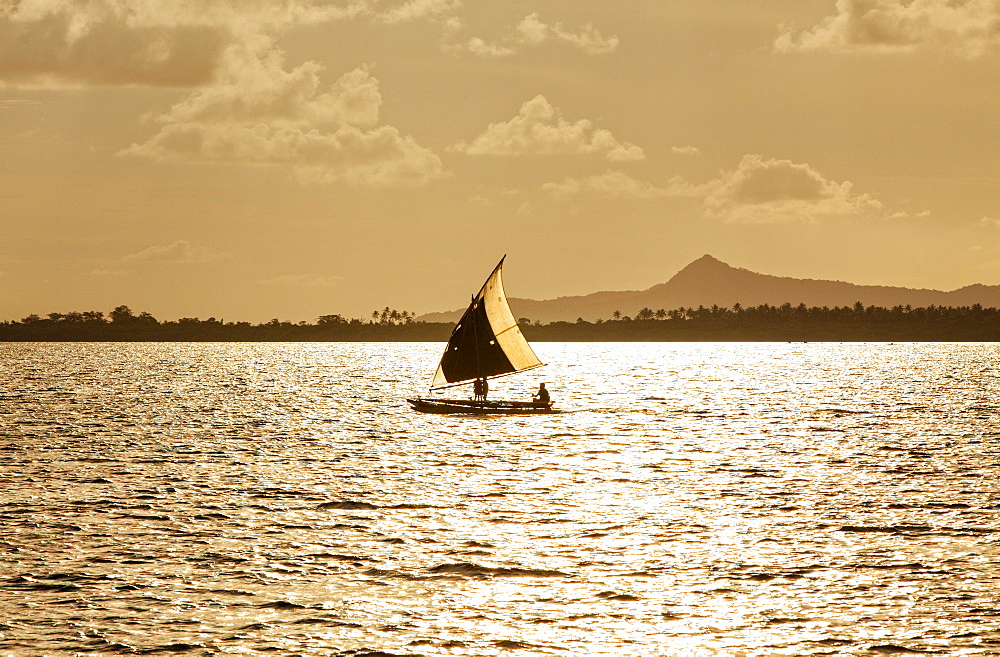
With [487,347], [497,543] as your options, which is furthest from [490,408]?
[497,543]

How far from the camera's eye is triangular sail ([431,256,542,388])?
81.2 metres

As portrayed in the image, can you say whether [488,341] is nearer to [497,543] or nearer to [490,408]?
[490,408]

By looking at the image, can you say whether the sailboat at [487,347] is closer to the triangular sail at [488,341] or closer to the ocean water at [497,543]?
the triangular sail at [488,341]

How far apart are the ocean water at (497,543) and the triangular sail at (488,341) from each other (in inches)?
306

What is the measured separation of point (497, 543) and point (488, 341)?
49196 millimetres

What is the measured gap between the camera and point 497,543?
33344 millimetres

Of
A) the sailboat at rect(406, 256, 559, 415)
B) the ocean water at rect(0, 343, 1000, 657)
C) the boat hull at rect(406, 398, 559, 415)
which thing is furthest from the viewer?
the boat hull at rect(406, 398, 559, 415)

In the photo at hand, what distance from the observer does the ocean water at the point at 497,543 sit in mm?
23609

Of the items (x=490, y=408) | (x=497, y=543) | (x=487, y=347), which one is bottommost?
(x=497, y=543)

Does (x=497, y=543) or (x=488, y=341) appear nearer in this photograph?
(x=497, y=543)

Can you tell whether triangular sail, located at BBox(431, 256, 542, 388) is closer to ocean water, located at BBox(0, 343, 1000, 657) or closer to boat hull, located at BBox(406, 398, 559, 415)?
boat hull, located at BBox(406, 398, 559, 415)

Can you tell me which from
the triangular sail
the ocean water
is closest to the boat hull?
the triangular sail

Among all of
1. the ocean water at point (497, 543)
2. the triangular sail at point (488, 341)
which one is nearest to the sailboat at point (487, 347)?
the triangular sail at point (488, 341)

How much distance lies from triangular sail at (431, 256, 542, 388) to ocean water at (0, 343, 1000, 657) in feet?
25.5
